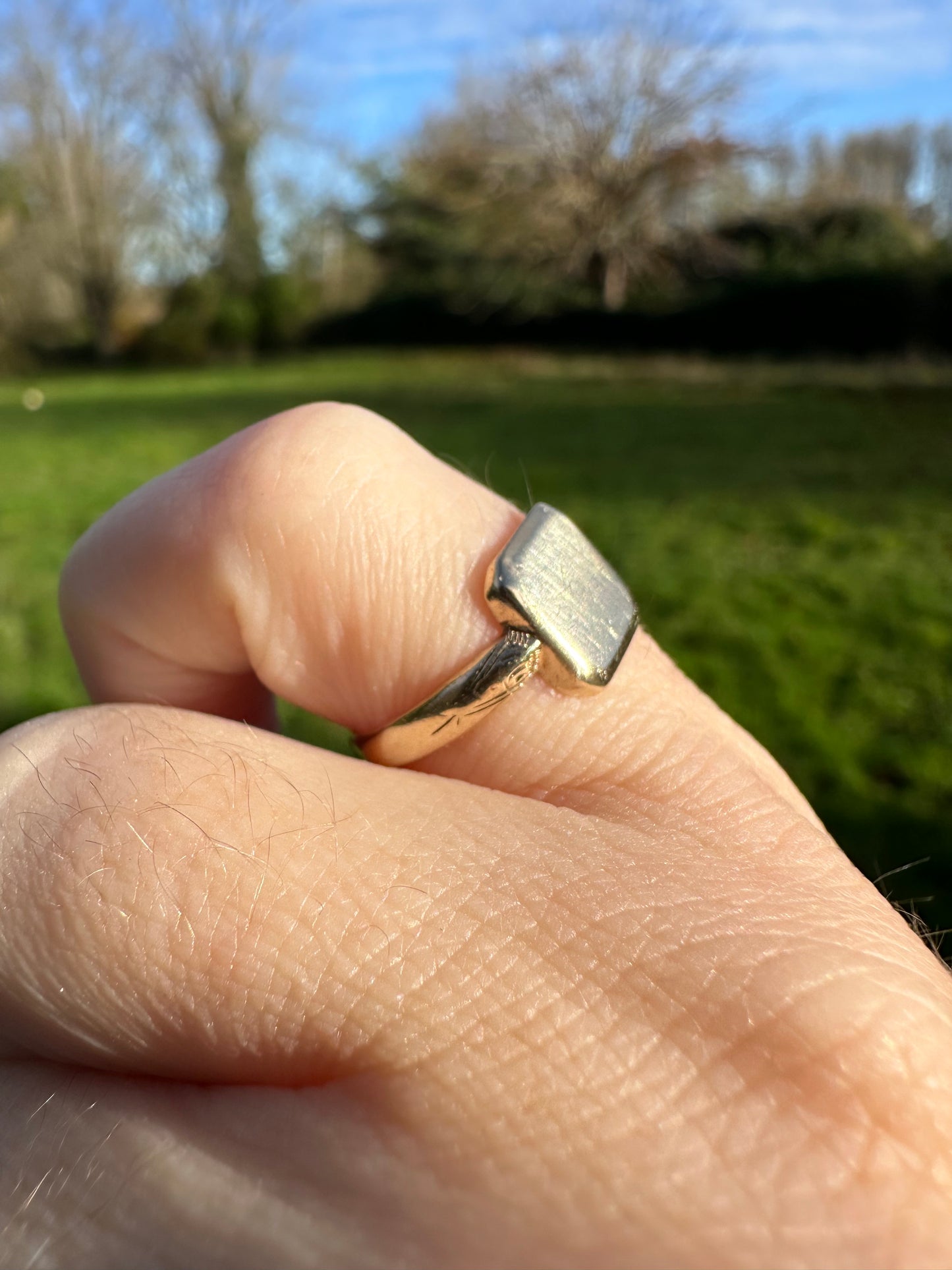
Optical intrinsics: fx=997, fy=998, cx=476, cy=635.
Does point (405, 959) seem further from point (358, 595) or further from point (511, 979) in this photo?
point (358, 595)

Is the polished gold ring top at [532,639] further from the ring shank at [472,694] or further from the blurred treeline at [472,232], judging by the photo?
the blurred treeline at [472,232]

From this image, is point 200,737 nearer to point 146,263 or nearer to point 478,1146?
point 478,1146

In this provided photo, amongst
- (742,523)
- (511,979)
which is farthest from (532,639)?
(742,523)

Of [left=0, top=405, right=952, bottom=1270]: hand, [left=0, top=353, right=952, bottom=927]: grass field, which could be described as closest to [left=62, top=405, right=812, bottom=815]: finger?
[left=0, top=405, right=952, bottom=1270]: hand

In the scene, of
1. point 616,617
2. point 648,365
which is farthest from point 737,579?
point 648,365

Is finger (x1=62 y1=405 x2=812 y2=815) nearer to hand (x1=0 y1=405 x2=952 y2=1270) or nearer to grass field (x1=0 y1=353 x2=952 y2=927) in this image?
hand (x1=0 y1=405 x2=952 y2=1270)

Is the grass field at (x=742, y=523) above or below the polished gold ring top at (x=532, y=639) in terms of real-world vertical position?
below

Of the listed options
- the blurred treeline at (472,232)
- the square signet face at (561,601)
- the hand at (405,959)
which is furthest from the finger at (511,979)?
the blurred treeline at (472,232)
